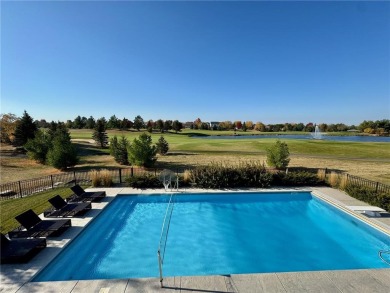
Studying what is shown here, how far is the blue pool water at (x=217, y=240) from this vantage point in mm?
7266

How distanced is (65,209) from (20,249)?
11.1ft

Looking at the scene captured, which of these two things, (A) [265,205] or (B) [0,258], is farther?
(A) [265,205]

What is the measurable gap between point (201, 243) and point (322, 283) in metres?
4.42

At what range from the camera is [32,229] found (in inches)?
305

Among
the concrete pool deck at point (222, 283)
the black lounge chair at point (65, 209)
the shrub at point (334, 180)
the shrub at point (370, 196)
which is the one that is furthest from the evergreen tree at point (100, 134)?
the shrub at point (370, 196)

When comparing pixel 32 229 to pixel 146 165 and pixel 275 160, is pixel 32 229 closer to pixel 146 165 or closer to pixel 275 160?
pixel 146 165

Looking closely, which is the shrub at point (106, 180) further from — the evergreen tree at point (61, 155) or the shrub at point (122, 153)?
the shrub at point (122, 153)

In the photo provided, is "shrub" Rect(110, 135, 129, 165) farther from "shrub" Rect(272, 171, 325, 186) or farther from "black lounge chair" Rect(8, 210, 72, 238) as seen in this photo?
"black lounge chair" Rect(8, 210, 72, 238)

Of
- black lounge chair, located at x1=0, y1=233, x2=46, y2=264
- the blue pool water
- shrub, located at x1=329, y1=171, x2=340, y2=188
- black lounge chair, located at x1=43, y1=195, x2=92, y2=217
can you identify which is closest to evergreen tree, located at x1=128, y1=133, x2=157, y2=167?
the blue pool water

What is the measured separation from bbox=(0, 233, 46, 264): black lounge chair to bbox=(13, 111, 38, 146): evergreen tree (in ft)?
115

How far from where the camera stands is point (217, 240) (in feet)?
30.1

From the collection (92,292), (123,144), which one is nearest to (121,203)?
(92,292)

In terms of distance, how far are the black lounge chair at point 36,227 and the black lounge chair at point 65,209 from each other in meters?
0.94

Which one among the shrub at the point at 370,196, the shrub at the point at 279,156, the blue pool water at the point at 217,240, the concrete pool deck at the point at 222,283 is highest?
the shrub at the point at 279,156
